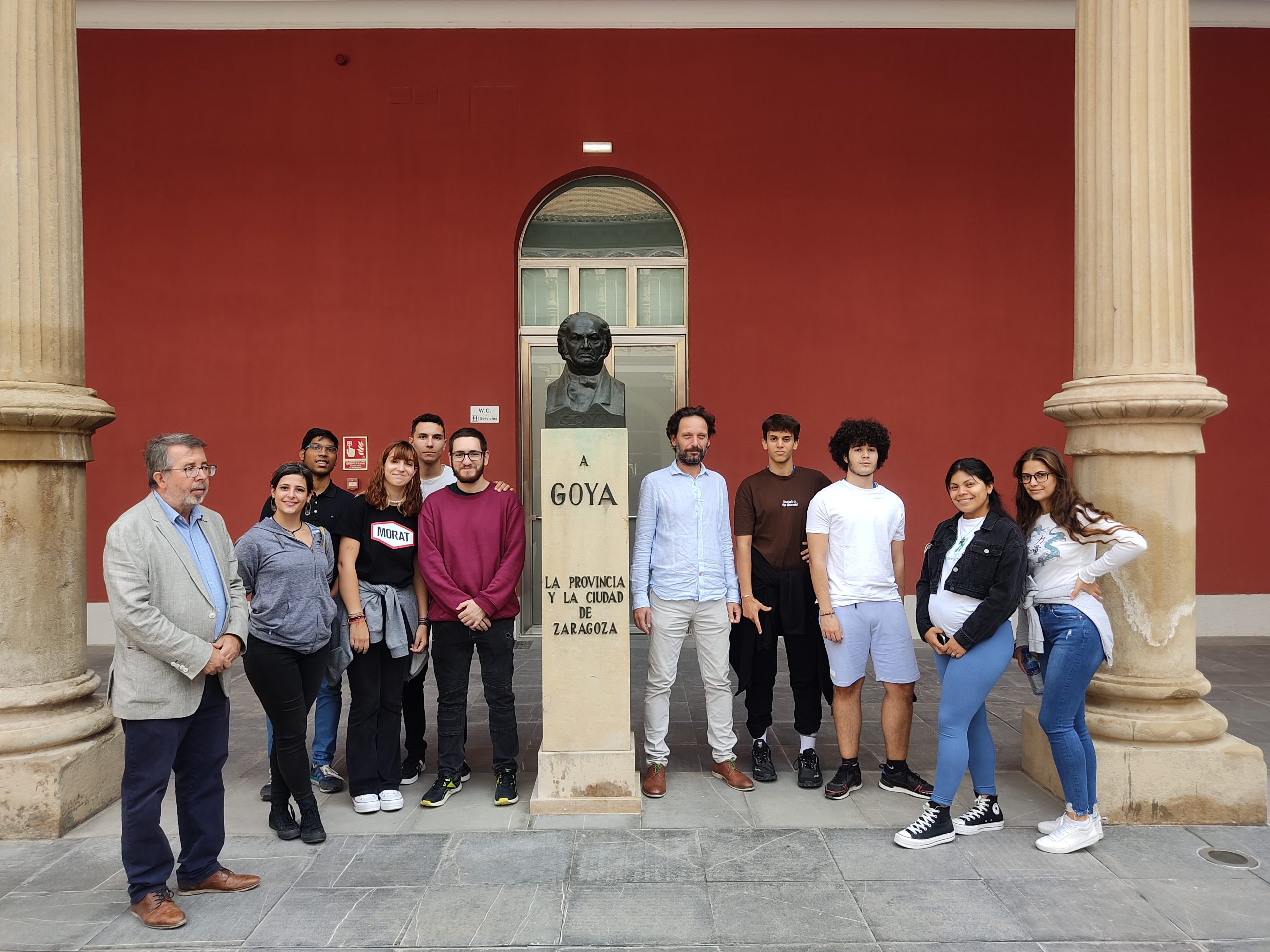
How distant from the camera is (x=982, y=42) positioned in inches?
313

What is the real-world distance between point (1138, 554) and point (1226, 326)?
561cm

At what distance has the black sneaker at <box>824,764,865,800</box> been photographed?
14.1 feet

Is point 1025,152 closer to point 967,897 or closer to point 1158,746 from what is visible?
point 1158,746

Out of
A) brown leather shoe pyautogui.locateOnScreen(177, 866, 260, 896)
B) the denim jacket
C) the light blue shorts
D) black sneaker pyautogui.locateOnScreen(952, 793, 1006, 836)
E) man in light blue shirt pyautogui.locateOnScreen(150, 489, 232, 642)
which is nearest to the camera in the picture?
man in light blue shirt pyautogui.locateOnScreen(150, 489, 232, 642)

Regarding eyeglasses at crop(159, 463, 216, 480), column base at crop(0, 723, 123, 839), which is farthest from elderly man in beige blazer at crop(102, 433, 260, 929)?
column base at crop(0, 723, 123, 839)

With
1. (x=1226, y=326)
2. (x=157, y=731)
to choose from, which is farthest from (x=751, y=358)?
(x=157, y=731)

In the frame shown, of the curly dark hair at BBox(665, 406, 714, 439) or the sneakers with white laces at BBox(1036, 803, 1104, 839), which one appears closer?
the sneakers with white laces at BBox(1036, 803, 1104, 839)

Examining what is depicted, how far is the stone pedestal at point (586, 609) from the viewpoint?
4215 mm

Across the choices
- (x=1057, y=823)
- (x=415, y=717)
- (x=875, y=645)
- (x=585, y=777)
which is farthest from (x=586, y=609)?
(x=1057, y=823)

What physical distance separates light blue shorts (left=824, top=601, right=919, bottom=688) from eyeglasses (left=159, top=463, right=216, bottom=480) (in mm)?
2829

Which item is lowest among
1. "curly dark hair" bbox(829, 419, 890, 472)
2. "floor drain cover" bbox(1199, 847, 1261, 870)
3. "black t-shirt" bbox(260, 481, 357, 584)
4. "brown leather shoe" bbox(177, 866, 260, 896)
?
"floor drain cover" bbox(1199, 847, 1261, 870)

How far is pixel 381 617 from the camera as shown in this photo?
4.18 metres

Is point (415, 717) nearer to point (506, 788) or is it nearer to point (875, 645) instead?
point (506, 788)

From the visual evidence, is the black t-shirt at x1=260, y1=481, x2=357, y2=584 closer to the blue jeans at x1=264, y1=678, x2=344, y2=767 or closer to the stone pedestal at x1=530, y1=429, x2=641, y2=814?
the blue jeans at x1=264, y1=678, x2=344, y2=767
